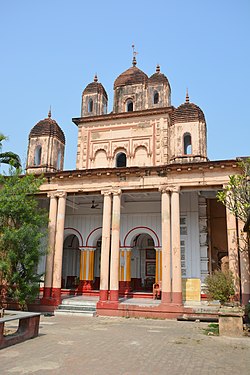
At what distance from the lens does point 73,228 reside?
824 inches

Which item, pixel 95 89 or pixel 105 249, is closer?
pixel 105 249

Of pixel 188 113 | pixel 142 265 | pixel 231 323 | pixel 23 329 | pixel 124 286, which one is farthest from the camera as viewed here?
pixel 142 265

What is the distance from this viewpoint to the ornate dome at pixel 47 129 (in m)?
22.0

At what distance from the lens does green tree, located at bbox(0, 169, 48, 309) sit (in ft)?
46.0

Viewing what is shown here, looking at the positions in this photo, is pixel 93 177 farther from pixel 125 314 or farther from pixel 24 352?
pixel 24 352

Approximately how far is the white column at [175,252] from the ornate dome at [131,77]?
946 centimetres

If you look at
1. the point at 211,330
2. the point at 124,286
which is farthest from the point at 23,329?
the point at 124,286

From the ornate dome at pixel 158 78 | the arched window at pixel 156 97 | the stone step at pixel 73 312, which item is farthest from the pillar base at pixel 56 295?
the ornate dome at pixel 158 78

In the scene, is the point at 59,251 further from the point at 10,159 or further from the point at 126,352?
the point at 126,352

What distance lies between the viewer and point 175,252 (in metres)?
14.7

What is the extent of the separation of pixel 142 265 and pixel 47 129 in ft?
34.5

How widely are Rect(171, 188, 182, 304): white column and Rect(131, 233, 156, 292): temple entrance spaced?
6219 mm

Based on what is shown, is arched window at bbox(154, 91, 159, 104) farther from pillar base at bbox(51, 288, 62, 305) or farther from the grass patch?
the grass patch

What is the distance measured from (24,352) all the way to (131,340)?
2.91 m
